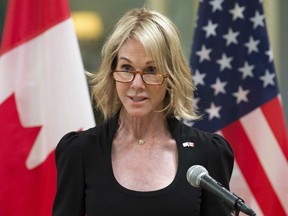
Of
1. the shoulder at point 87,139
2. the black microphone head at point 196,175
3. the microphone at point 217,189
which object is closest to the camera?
the microphone at point 217,189

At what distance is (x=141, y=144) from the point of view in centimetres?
246

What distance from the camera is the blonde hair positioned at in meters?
2.35

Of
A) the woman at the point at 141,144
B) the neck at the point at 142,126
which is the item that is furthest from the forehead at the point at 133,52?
the neck at the point at 142,126

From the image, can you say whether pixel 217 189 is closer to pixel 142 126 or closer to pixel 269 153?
pixel 142 126

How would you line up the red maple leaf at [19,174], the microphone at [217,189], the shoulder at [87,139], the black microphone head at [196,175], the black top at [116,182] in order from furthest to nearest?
the red maple leaf at [19,174], the shoulder at [87,139], the black top at [116,182], the black microphone head at [196,175], the microphone at [217,189]

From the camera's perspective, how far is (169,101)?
8.21 ft

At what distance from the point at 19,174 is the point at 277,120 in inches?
54.4

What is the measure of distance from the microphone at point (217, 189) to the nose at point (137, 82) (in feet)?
1.65

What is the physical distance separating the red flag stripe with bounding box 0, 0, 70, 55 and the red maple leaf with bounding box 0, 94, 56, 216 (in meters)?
0.28

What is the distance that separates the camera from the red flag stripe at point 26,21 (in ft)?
10.9

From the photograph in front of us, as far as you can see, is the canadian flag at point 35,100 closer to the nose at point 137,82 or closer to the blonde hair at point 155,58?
the blonde hair at point 155,58

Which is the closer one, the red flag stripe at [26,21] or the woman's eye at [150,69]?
the woman's eye at [150,69]

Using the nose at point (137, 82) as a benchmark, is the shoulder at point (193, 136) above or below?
below

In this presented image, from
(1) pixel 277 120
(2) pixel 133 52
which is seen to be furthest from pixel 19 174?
(1) pixel 277 120
